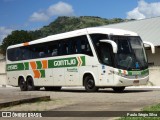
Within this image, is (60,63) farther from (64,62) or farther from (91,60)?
(91,60)

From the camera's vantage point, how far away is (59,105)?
14086 millimetres

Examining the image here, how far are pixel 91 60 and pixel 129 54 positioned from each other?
210 centimetres

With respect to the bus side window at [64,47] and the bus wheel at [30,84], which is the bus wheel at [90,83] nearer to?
the bus side window at [64,47]

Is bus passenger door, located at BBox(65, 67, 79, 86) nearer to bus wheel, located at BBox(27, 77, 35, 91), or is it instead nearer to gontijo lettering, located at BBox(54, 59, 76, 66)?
gontijo lettering, located at BBox(54, 59, 76, 66)

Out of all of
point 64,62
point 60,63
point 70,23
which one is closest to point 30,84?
point 60,63

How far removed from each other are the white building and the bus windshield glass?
48.2ft

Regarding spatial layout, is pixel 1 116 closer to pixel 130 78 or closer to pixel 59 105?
pixel 59 105

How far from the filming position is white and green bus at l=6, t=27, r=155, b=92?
20.5 meters

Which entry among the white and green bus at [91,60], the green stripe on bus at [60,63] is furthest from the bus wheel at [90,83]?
the green stripe on bus at [60,63]

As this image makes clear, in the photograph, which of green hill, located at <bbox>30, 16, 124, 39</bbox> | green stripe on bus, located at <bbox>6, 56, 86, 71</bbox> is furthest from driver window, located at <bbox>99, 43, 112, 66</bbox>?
green hill, located at <bbox>30, 16, 124, 39</bbox>

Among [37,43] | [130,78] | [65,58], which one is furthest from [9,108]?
[37,43]

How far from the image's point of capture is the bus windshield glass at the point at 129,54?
66.9 feet

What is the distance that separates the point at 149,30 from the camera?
135 feet

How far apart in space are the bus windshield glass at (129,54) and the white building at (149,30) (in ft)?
48.2
